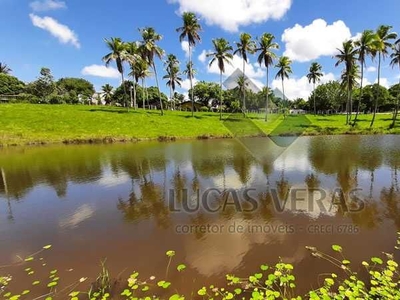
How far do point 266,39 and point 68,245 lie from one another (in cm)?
4916

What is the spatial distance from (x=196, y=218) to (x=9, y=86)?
94361 mm

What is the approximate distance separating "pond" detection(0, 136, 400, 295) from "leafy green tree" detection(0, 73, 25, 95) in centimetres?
7743

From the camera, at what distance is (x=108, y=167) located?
55.4 feet

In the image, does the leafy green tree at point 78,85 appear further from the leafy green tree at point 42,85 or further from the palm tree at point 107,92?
the leafy green tree at point 42,85

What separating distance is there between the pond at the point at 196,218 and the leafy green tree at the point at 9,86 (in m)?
77.4

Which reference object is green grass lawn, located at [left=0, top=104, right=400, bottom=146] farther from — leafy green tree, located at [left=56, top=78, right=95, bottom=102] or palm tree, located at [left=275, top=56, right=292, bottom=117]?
leafy green tree, located at [left=56, top=78, right=95, bottom=102]

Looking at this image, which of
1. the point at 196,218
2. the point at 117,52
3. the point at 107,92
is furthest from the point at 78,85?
the point at 196,218

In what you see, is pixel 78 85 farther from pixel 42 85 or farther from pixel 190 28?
pixel 190 28

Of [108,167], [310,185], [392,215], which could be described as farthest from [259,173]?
[108,167]

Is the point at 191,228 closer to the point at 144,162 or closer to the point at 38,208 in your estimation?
the point at 38,208

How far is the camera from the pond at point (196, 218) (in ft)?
18.4

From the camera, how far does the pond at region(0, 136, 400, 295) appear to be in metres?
5.61

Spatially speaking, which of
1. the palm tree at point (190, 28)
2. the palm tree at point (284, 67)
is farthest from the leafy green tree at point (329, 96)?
the palm tree at point (190, 28)

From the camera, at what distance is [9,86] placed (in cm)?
7750
